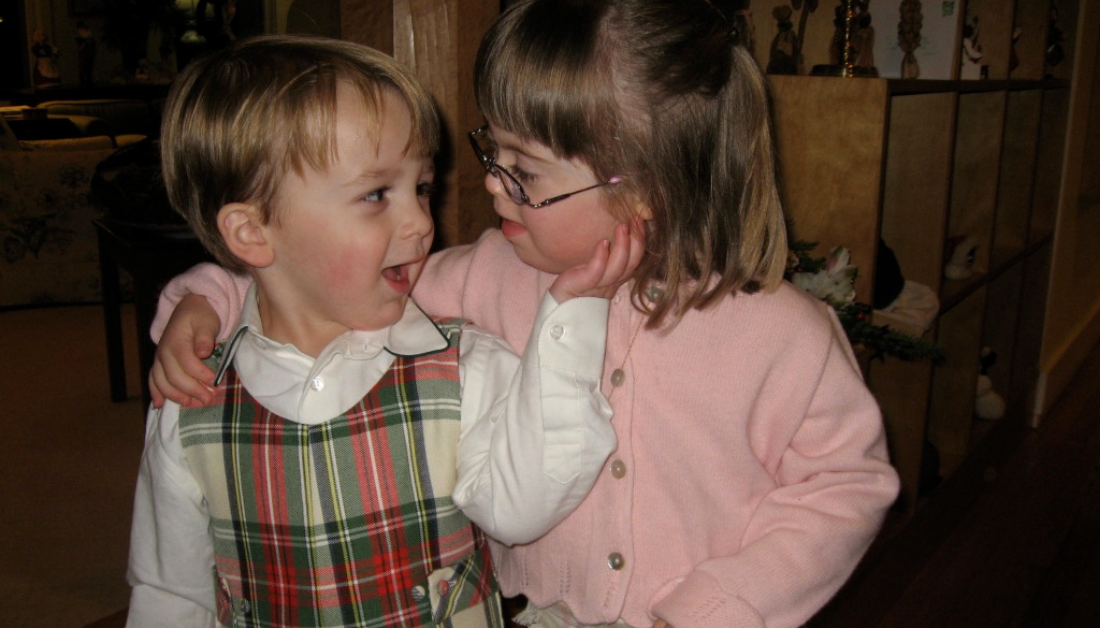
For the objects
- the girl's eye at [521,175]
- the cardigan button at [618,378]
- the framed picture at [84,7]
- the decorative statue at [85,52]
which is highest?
the framed picture at [84,7]

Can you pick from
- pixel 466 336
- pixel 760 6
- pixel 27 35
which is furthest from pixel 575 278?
pixel 27 35

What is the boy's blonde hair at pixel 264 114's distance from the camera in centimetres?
89

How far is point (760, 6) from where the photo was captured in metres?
2.27

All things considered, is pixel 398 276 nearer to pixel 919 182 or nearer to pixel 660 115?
pixel 660 115

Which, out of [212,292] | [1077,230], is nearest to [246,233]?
[212,292]

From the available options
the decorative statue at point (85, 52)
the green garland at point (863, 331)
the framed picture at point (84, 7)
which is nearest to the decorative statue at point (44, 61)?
the decorative statue at point (85, 52)

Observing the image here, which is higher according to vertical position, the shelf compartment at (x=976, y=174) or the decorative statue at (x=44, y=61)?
the decorative statue at (x=44, y=61)

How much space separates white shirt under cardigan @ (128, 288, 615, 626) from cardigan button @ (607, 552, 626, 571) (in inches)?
4.7

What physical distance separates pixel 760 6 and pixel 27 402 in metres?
2.85

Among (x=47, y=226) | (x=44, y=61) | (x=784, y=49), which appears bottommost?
(x=47, y=226)

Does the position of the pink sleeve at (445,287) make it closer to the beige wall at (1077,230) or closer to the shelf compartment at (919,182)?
the shelf compartment at (919,182)

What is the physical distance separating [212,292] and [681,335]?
1.94 feet

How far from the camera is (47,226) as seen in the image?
4.20m

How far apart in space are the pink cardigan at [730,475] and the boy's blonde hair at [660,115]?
0.06 m
